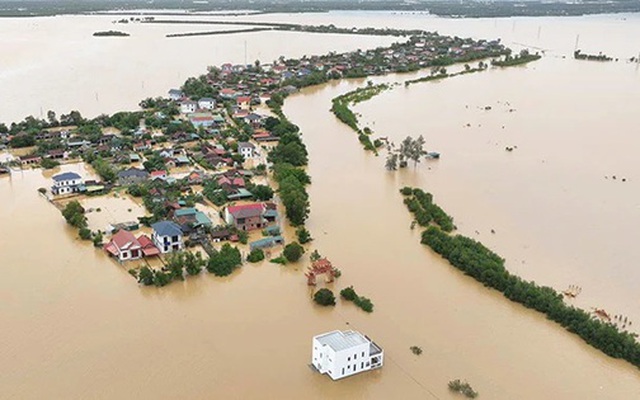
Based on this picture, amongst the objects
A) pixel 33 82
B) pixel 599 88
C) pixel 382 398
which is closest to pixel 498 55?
pixel 599 88

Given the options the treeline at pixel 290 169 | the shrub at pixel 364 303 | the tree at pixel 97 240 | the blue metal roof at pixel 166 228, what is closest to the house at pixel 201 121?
the treeline at pixel 290 169

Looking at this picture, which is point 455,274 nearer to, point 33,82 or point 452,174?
point 452,174

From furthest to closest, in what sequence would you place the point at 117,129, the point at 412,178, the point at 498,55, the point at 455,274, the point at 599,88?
the point at 498,55 → the point at 599,88 → the point at 117,129 → the point at 412,178 → the point at 455,274

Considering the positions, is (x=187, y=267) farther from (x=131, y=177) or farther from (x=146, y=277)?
(x=131, y=177)

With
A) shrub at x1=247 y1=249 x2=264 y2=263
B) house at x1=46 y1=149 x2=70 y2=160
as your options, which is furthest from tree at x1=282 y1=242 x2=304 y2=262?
house at x1=46 y1=149 x2=70 y2=160

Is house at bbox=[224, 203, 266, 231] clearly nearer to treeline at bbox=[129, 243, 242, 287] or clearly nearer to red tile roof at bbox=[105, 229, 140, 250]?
treeline at bbox=[129, 243, 242, 287]

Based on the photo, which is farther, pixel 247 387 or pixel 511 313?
pixel 511 313

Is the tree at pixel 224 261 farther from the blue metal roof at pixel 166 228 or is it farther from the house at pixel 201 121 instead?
the house at pixel 201 121
